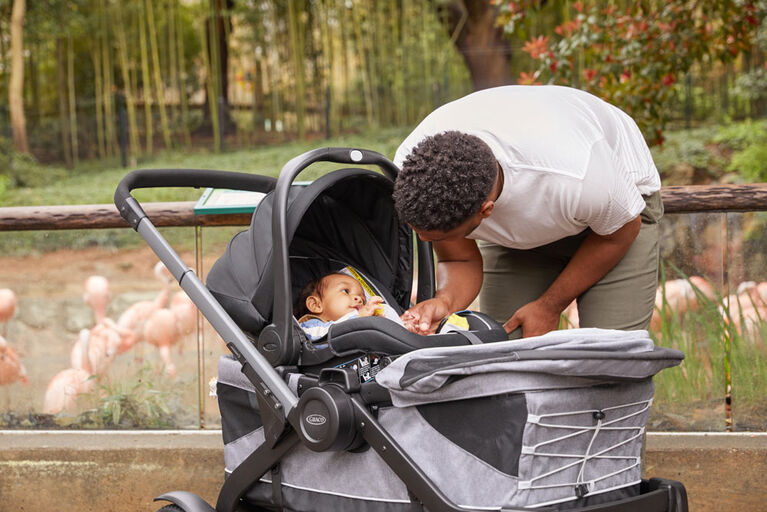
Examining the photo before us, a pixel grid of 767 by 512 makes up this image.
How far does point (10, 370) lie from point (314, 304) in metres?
1.76

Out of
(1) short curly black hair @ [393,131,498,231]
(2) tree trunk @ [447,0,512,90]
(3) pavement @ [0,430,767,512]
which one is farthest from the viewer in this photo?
(2) tree trunk @ [447,0,512,90]

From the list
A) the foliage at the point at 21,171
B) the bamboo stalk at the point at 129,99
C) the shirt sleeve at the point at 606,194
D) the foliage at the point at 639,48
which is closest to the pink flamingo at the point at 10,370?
the shirt sleeve at the point at 606,194

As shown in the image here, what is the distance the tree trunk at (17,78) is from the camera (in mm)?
11148

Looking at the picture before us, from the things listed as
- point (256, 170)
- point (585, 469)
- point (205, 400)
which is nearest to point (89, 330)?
point (205, 400)

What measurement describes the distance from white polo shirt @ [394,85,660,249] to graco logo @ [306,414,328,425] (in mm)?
670

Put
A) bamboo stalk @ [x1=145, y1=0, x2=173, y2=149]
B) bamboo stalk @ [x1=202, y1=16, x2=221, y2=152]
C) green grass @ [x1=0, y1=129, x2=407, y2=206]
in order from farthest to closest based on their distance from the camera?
bamboo stalk @ [x1=202, y1=16, x2=221, y2=152] → bamboo stalk @ [x1=145, y1=0, x2=173, y2=149] → green grass @ [x1=0, y1=129, x2=407, y2=206]

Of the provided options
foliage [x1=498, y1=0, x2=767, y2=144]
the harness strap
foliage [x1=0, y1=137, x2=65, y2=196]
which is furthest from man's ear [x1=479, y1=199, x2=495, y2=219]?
foliage [x1=0, y1=137, x2=65, y2=196]

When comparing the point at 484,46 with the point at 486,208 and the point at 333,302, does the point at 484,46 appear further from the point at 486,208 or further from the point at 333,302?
the point at 486,208

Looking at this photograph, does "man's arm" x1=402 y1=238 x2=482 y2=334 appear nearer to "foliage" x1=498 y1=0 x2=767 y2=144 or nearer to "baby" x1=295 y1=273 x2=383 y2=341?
"baby" x1=295 y1=273 x2=383 y2=341

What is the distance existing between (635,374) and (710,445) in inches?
57.9

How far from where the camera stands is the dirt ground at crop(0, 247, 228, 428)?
11.3ft

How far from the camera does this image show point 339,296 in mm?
2336

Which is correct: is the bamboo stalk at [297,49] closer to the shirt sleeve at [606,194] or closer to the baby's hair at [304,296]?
the baby's hair at [304,296]

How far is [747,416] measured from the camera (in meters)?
3.23
